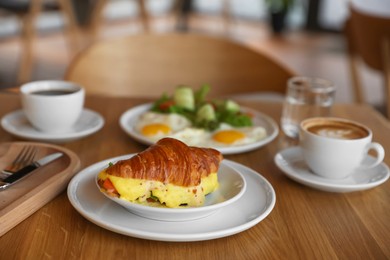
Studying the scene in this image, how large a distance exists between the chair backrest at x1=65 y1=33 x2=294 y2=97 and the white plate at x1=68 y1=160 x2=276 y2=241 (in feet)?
3.30

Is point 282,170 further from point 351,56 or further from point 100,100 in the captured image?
point 351,56

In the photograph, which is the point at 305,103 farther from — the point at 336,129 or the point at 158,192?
the point at 158,192

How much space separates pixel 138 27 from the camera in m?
6.98

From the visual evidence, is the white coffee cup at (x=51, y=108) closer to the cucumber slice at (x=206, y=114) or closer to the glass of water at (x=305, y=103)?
the cucumber slice at (x=206, y=114)

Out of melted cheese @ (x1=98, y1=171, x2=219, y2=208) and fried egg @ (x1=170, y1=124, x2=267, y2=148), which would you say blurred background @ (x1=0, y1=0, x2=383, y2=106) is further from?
A: melted cheese @ (x1=98, y1=171, x2=219, y2=208)

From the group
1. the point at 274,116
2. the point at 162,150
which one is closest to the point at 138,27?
the point at 274,116

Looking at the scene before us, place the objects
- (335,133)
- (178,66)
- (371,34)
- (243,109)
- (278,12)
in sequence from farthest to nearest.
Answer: (278,12)
(371,34)
(178,66)
(243,109)
(335,133)

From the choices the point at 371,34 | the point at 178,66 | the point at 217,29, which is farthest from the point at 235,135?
the point at 217,29

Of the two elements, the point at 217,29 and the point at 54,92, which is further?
the point at 217,29

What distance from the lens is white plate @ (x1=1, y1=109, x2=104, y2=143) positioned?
1088mm

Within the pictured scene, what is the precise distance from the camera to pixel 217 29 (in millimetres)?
7031

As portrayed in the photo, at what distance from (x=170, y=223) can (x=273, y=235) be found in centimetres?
15

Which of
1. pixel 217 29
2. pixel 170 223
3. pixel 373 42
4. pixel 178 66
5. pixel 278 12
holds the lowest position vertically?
pixel 217 29

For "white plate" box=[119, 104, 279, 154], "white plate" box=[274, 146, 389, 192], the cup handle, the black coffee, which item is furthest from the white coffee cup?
the cup handle
